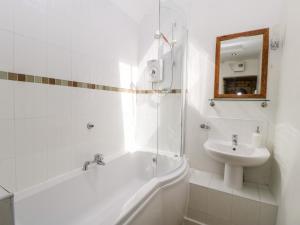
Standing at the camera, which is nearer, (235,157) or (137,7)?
(235,157)

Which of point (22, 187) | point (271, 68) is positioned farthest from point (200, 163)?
point (22, 187)

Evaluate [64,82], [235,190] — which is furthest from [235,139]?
[64,82]

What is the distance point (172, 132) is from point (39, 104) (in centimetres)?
136

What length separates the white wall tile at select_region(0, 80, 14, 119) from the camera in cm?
101

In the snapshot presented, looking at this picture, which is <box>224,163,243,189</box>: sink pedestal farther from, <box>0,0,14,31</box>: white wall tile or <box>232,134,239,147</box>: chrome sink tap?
<box>0,0,14,31</box>: white wall tile

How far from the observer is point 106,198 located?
5.43 feet

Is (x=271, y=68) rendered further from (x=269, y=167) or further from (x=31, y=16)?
(x=31, y=16)

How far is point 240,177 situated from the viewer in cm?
155

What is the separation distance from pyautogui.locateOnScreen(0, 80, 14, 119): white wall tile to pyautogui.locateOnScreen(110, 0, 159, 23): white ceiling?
1456 mm

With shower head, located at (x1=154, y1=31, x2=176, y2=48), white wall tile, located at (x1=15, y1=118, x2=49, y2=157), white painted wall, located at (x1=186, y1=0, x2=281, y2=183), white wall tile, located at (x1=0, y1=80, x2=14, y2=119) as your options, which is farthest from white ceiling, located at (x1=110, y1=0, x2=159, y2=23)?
white wall tile, located at (x1=15, y1=118, x2=49, y2=157)

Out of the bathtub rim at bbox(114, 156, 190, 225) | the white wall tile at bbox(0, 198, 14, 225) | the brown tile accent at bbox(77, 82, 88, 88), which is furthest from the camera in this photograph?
the brown tile accent at bbox(77, 82, 88, 88)

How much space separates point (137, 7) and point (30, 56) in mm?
1532

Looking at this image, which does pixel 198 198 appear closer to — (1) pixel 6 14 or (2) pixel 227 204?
(2) pixel 227 204

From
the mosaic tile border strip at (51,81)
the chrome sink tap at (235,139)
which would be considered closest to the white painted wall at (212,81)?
the chrome sink tap at (235,139)
